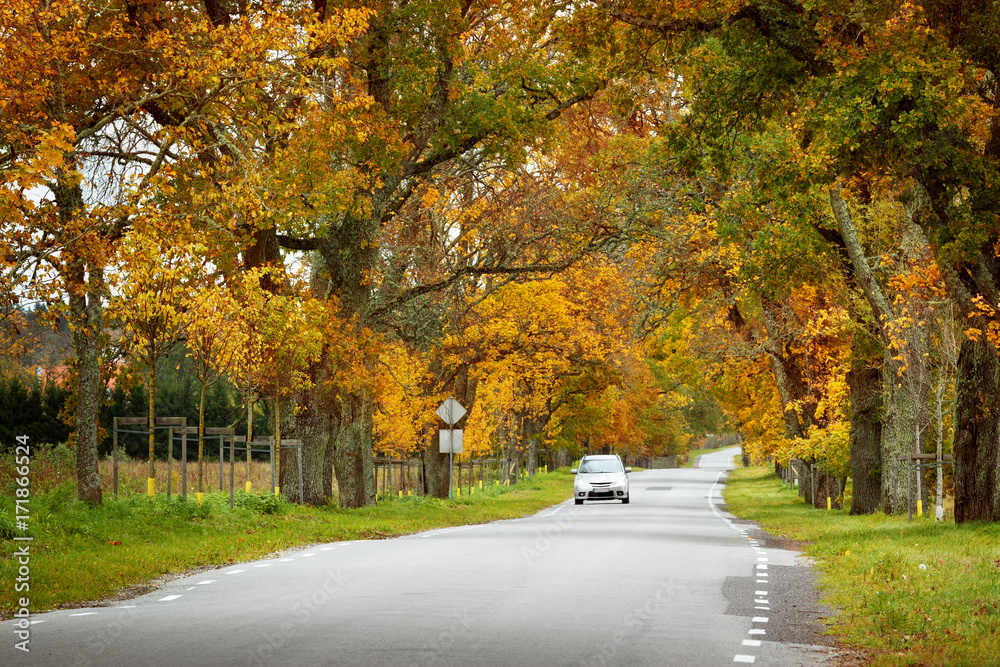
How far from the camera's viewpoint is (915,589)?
12.4 m

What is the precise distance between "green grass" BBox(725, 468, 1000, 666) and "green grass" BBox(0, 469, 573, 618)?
7.61 meters

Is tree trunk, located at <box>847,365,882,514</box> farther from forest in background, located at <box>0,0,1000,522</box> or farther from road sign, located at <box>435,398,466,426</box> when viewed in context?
road sign, located at <box>435,398,466,426</box>

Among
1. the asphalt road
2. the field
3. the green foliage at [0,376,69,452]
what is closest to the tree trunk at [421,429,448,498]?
the field

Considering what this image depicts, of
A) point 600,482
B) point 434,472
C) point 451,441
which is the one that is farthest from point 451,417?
point 600,482

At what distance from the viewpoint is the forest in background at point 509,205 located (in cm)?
1608

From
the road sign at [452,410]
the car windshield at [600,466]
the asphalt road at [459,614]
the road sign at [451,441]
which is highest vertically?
the road sign at [452,410]

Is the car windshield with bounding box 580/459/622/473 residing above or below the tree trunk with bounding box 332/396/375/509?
below

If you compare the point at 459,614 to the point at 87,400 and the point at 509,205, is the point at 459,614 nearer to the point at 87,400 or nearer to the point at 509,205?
the point at 87,400

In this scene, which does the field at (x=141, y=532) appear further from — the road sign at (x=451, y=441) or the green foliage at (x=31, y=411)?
the green foliage at (x=31, y=411)

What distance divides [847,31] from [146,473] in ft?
82.6

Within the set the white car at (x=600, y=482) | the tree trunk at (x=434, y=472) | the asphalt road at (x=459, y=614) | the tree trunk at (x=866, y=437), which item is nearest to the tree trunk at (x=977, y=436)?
the asphalt road at (x=459, y=614)

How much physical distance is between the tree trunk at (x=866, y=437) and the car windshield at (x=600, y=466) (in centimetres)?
1316

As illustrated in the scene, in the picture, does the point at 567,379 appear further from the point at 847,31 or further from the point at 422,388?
the point at 847,31

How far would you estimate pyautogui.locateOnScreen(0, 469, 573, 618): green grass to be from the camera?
13461 millimetres
